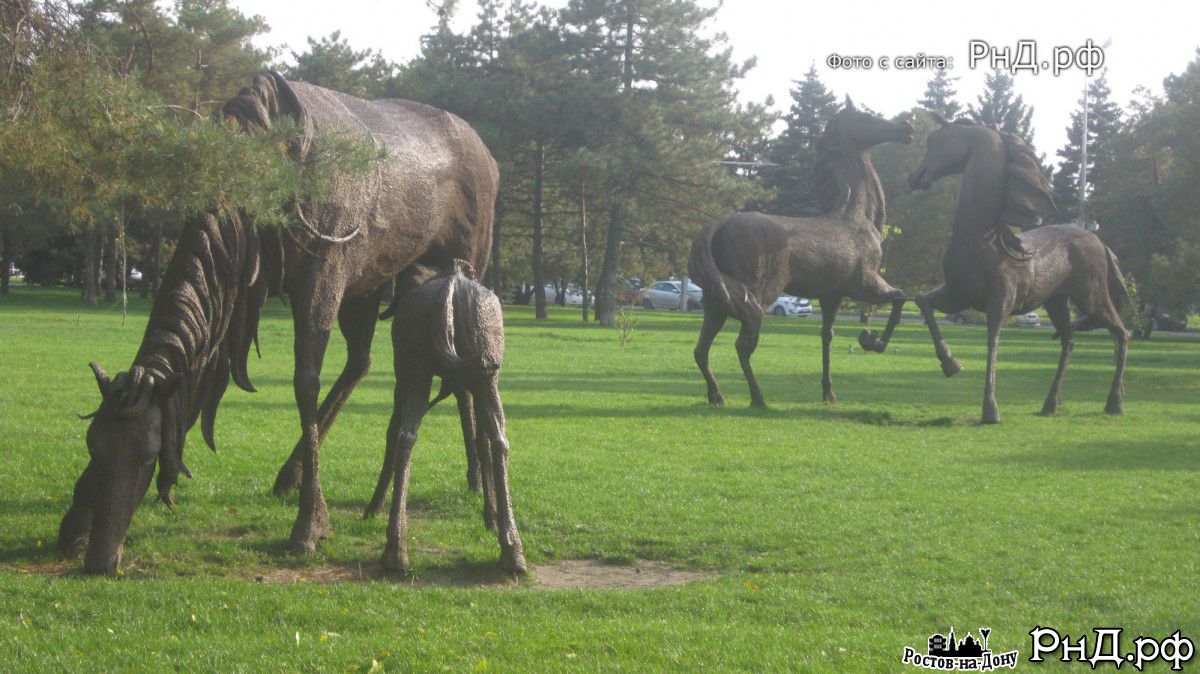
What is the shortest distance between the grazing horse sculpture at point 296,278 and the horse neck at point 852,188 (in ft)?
26.0

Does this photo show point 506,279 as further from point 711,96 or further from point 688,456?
point 688,456

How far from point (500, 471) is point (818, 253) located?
352 inches

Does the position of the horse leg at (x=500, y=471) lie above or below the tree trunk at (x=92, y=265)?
below

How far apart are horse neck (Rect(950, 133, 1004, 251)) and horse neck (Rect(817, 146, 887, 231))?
155 centimetres

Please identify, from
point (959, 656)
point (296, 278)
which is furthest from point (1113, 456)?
point (296, 278)

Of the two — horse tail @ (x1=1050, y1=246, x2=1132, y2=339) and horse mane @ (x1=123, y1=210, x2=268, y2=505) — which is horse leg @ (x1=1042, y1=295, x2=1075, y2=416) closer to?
horse tail @ (x1=1050, y1=246, x2=1132, y2=339)

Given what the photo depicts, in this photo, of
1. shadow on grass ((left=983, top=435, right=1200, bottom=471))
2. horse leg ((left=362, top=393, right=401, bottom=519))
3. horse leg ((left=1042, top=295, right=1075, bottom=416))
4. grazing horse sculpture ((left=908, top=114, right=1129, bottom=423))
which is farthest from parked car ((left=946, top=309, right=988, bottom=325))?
horse leg ((left=362, top=393, right=401, bottom=519))

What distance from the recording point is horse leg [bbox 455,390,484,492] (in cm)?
730

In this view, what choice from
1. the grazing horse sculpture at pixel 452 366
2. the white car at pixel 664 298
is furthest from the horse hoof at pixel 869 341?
the white car at pixel 664 298

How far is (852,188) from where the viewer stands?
15.2 meters

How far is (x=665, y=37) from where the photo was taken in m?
37.5

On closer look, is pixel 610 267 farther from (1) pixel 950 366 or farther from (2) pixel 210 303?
(2) pixel 210 303

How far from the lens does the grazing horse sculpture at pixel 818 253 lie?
14023 millimetres

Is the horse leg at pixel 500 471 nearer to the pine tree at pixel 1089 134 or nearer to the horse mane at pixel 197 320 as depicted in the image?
the horse mane at pixel 197 320
